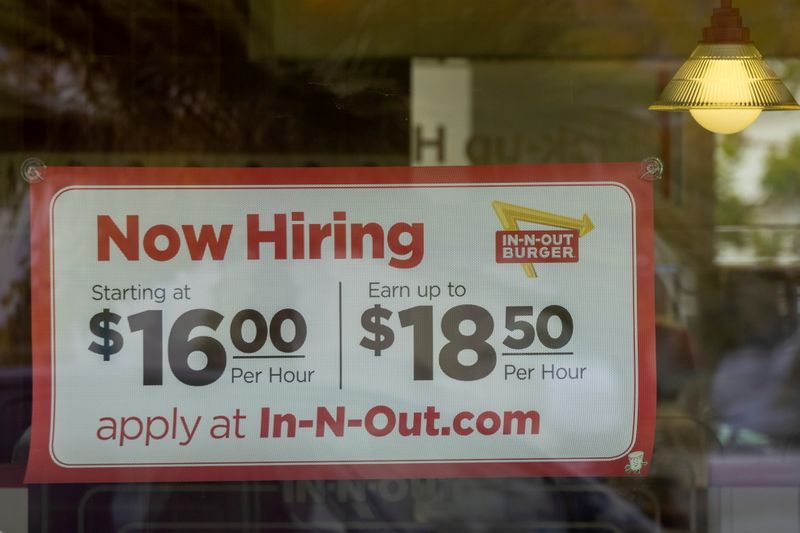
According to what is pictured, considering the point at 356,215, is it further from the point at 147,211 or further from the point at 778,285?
the point at 778,285

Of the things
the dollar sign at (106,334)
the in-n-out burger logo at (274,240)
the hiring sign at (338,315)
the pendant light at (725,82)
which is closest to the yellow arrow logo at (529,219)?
the hiring sign at (338,315)

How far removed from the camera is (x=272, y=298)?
3.88m

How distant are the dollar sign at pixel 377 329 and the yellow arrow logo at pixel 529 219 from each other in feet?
1.47

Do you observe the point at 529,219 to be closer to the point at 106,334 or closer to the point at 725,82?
the point at 725,82

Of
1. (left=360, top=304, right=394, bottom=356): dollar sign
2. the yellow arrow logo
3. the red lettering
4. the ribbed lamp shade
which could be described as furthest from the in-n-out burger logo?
the ribbed lamp shade

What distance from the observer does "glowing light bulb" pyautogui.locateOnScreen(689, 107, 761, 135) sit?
12.7ft

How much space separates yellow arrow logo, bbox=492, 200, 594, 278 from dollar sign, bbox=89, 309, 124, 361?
1.21 metres

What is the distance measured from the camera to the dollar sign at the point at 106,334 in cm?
388

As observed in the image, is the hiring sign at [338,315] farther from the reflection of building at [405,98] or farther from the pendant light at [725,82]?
the pendant light at [725,82]

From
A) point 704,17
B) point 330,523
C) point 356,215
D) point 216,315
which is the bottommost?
point 330,523

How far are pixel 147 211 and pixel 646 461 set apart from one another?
172 cm

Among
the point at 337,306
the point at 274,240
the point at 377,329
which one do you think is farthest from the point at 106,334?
the point at 377,329

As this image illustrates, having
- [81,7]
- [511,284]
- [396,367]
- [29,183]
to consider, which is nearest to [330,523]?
[396,367]

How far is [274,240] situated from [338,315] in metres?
0.30
